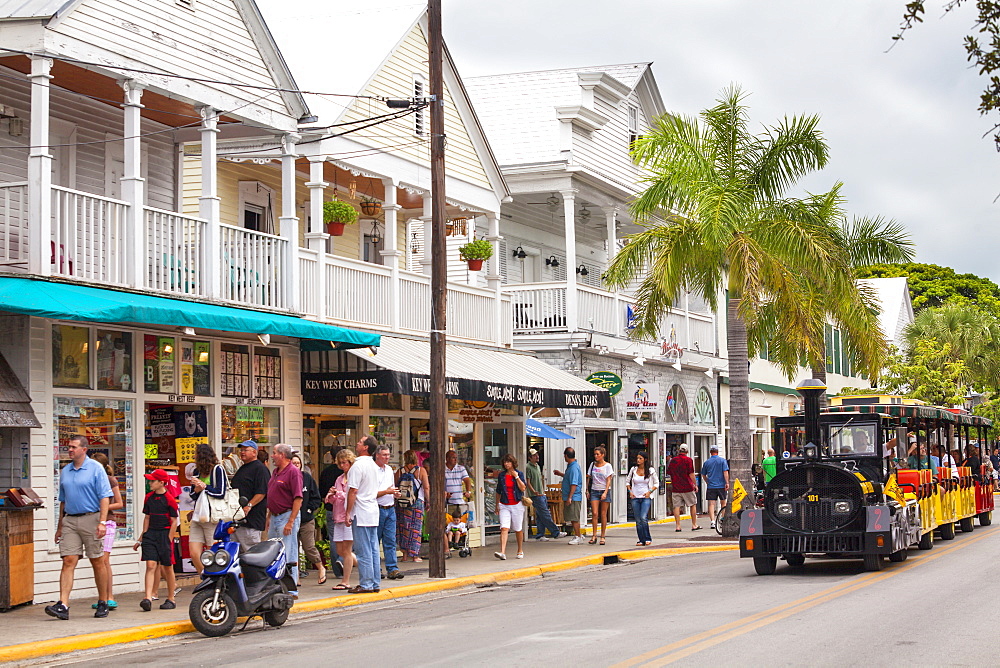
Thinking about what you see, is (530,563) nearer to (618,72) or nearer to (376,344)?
(376,344)

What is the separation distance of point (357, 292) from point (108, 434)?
5.92m

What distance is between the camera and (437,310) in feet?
59.4

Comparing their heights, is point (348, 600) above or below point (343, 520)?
below

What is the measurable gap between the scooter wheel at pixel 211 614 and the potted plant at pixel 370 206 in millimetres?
12298

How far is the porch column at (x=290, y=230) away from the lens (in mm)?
18812

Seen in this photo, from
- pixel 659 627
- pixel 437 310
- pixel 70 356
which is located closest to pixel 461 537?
pixel 437 310

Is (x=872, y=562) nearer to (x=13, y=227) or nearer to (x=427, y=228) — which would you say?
(x=13, y=227)

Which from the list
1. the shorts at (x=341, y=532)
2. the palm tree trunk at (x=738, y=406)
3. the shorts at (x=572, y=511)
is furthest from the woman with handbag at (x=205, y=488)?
the palm tree trunk at (x=738, y=406)

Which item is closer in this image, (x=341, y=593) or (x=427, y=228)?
(x=341, y=593)

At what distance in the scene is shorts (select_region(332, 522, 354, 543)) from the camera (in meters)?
16.5

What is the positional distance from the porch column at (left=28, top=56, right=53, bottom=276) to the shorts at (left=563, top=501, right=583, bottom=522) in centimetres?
1268

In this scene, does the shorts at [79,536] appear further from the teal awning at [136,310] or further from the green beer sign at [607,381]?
the green beer sign at [607,381]

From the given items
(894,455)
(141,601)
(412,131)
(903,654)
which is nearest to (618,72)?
(412,131)

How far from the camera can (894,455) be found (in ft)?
62.4
